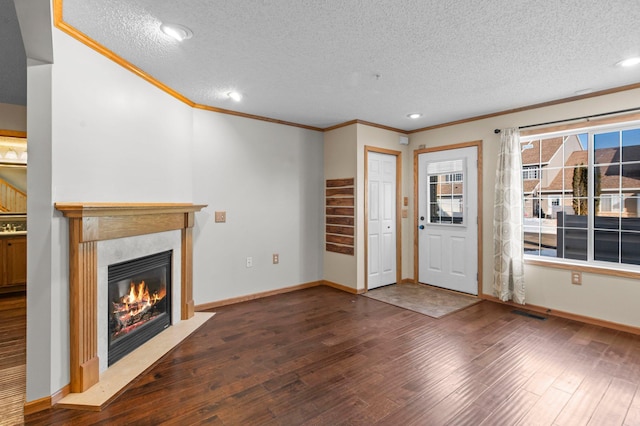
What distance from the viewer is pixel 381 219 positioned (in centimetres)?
479

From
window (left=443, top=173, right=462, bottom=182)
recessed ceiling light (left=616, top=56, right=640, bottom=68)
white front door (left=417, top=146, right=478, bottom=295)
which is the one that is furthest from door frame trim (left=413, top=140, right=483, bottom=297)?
recessed ceiling light (left=616, top=56, right=640, bottom=68)

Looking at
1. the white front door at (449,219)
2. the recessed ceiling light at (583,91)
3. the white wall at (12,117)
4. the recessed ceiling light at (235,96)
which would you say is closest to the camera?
the recessed ceiling light at (583,91)

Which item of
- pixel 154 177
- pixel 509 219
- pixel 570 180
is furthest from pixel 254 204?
pixel 570 180

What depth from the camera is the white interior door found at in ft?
15.3

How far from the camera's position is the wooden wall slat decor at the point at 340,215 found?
451 centimetres

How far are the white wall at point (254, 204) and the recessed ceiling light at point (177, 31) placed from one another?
63.1 inches

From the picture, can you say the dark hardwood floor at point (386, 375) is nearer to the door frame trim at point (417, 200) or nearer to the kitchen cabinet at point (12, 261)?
the door frame trim at point (417, 200)

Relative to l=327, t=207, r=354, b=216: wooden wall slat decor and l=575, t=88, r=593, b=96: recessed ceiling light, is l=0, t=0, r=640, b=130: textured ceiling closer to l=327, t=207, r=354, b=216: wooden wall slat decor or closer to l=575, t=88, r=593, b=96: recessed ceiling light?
l=575, t=88, r=593, b=96: recessed ceiling light

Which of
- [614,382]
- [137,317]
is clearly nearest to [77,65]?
[137,317]

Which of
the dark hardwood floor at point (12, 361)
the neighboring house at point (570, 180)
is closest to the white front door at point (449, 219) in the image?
the neighboring house at point (570, 180)

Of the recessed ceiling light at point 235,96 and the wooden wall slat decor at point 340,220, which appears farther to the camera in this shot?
the wooden wall slat decor at point 340,220

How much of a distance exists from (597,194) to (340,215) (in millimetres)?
3107

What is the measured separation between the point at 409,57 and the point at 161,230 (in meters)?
2.74

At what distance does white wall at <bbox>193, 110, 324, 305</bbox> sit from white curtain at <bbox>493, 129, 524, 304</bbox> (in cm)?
254
